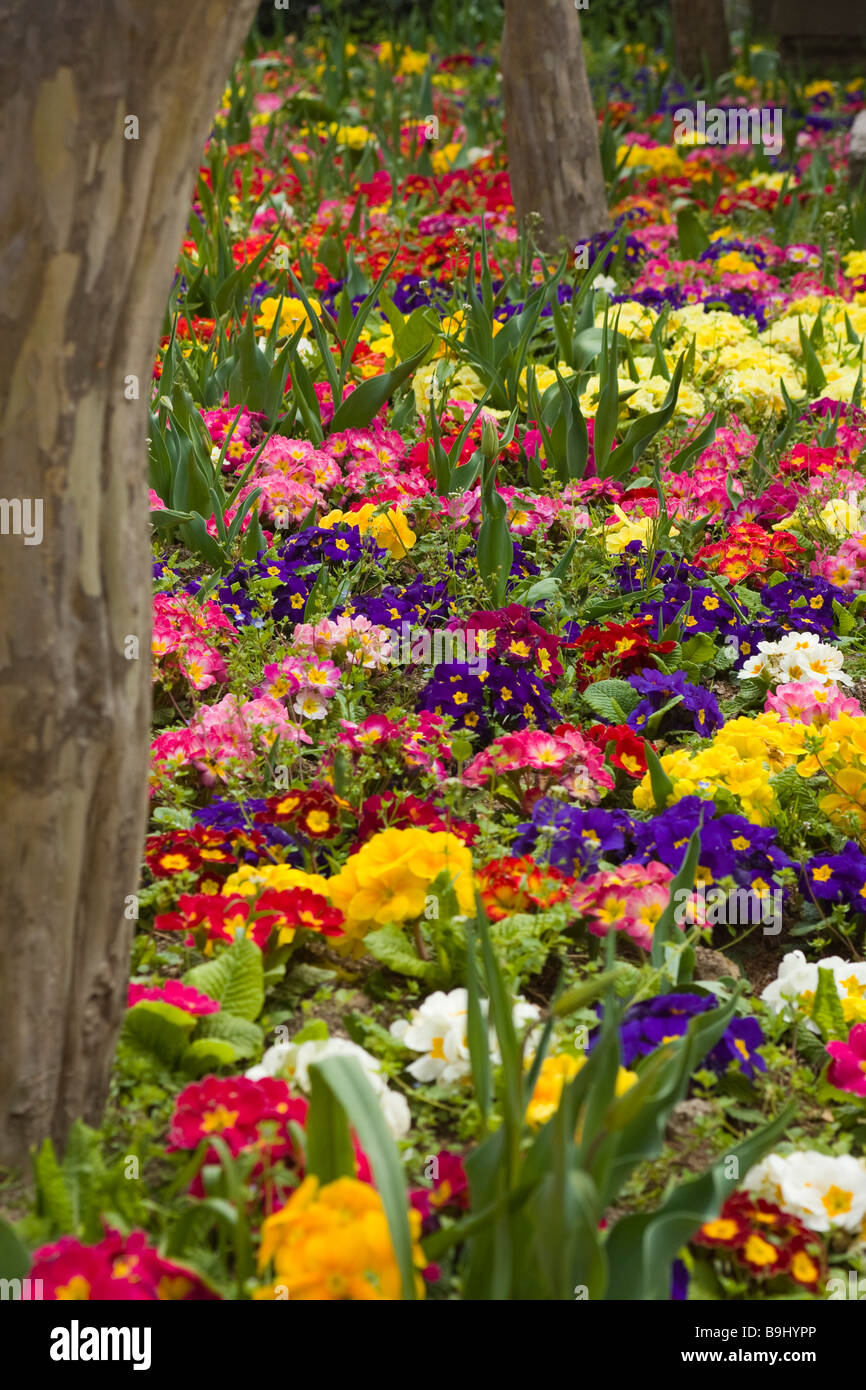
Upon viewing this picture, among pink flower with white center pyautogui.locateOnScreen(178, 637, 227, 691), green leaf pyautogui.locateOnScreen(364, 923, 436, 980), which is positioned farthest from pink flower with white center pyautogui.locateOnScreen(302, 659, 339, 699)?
green leaf pyautogui.locateOnScreen(364, 923, 436, 980)

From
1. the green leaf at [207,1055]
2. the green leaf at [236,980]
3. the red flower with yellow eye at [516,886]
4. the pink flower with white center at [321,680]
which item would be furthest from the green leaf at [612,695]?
the green leaf at [207,1055]

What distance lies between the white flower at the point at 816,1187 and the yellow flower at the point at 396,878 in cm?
51

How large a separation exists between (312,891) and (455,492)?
1375 mm

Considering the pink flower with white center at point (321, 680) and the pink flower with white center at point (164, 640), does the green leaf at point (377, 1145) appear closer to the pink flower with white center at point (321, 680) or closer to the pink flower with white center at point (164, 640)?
the pink flower with white center at point (321, 680)

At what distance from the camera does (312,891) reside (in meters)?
→ 1.73

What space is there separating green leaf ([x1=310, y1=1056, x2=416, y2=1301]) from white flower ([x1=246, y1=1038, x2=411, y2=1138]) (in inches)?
9.8

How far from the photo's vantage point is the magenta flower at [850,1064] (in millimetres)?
1564

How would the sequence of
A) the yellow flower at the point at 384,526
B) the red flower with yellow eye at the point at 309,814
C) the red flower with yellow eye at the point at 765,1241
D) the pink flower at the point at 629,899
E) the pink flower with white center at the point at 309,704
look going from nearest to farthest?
1. the red flower with yellow eye at the point at 765,1241
2. the pink flower at the point at 629,899
3. the red flower with yellow eye at the point at 309,814
4. the pink flower with white center at the point at 309,704
5. the yellow flower at the point at 384,526

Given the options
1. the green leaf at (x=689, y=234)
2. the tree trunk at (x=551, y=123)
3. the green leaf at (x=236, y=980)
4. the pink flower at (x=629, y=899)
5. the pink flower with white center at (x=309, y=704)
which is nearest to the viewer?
the green leaf at (x=236, y=980)

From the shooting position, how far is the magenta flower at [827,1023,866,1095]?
61.6 inches

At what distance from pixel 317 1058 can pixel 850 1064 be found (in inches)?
26.3

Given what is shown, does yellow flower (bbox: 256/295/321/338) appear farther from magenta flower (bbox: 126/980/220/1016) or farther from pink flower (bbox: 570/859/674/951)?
magenta flower (bbox: 126/980/220/1016)

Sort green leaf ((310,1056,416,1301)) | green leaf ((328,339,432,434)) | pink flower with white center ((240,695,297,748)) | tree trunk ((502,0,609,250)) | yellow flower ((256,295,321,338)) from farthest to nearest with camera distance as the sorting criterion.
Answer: tree trunk ((502,0,609,250)), yellow flower ((256,295,321,338)), green leaf ((328,339,432,434)), pink flower with white center ((240,695,297,748)), green leaf ((310,1056,416,1301))
